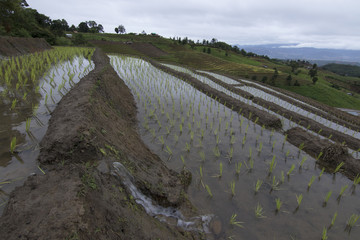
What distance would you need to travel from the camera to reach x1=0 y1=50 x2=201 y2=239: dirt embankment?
4.95 feet

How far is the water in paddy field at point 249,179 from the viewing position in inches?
111

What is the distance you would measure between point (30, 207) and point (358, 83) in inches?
2856

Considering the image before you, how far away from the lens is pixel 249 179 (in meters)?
3.69

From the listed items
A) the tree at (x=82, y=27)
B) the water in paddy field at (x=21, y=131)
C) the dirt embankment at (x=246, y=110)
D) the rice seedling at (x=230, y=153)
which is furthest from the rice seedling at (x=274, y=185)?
the tree at (x=82, y=27)

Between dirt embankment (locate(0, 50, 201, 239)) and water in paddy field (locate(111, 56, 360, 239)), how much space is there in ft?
2.08

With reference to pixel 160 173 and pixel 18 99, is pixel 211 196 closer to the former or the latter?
pixel 160 173

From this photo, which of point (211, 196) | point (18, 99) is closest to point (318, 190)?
point (211, 196)

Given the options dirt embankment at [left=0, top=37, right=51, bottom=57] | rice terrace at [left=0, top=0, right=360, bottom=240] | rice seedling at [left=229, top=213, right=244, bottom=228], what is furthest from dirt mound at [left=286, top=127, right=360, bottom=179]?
dirt embankment at [left=0, top=37, right=51, bottom=57]

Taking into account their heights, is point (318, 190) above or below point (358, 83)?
above

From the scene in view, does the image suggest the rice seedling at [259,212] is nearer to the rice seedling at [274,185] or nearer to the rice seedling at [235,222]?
the rice seedling at [235,222]

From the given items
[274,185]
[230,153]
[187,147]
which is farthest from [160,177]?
[274,185]

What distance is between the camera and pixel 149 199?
8.86ft

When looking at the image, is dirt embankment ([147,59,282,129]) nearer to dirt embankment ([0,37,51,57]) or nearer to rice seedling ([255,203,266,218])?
rice seedling ([255,203,266,218])

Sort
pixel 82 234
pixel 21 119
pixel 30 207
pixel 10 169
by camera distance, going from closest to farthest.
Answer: pixel 82 234 → pixel 30 207 → pixel 10 169 → pixel 21 119
